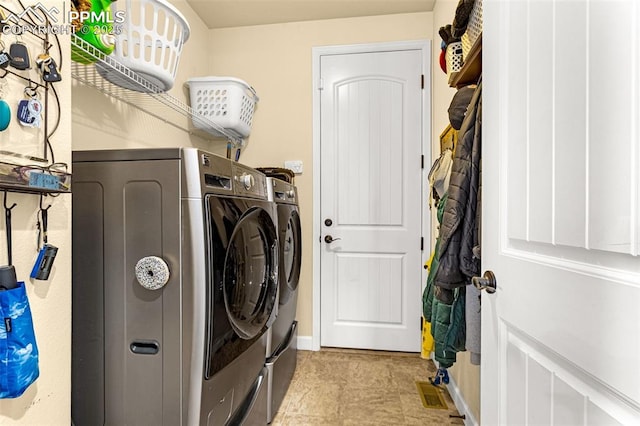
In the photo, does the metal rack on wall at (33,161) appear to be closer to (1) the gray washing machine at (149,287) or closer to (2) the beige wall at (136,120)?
(1) the gray washing machine at (149,287)

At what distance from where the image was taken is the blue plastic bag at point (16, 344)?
67 centimetres

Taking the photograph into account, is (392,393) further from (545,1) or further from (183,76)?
(183,76)

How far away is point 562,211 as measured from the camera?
63 centimetres

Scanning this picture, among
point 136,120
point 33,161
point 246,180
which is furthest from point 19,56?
point 136,120

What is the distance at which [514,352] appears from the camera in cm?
81

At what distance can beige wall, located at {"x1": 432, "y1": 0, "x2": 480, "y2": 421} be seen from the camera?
63.5 inches

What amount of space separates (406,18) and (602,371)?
274 cm

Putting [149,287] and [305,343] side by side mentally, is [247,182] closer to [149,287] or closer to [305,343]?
[149,287]

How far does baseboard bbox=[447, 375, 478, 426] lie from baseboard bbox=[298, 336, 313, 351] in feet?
3.53

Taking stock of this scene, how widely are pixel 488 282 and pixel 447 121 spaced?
59.3 inches

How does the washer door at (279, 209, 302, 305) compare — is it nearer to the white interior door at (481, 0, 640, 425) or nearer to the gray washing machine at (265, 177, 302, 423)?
the gray washing machine at (265, 177, 302, 423)

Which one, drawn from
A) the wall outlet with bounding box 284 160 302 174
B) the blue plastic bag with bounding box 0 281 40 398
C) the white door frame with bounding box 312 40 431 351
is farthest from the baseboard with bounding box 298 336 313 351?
the blue plastic bag with bounding box 0 281 40 398

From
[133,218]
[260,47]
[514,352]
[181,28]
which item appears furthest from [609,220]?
[260,47]

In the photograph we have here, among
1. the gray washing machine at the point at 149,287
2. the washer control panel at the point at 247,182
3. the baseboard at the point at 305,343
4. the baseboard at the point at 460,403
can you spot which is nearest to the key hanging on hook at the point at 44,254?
the gray washing machine at the point at 149,287
